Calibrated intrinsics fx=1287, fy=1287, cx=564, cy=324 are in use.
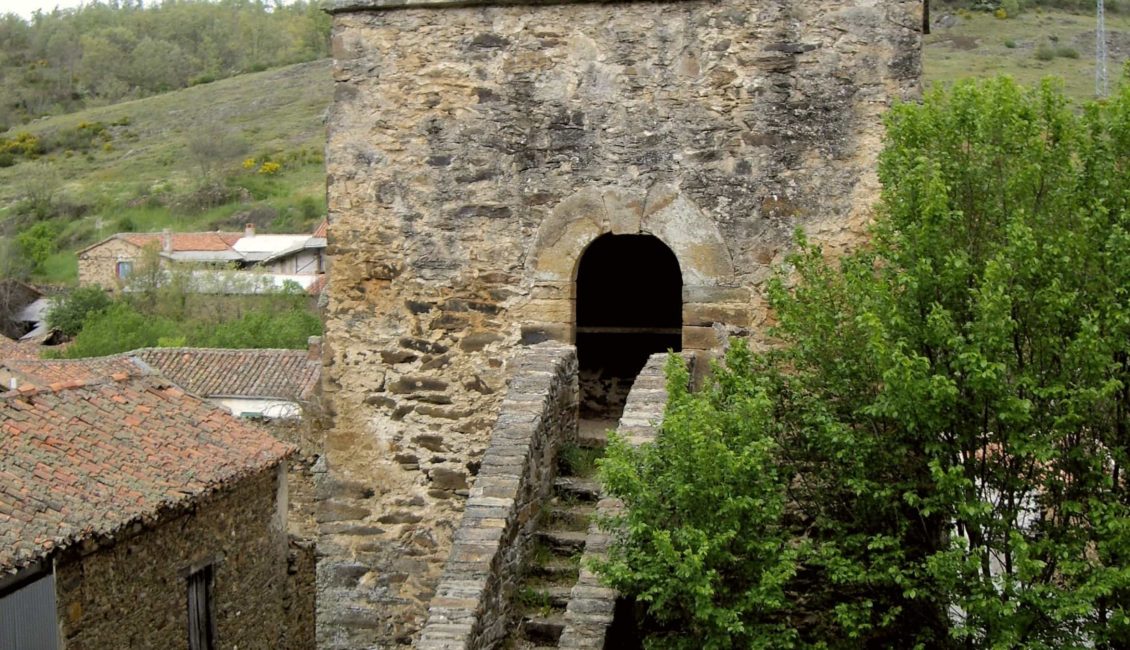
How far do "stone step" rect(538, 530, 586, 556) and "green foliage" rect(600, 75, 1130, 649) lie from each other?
814 millimetres

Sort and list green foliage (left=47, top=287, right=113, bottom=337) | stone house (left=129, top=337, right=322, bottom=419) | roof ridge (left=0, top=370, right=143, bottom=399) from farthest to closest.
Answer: green foliage (left=47, top=287, right=113, bottom=337)
stone house (left=129, top=337, right=322, bottom=419)
roof ridge (left=0, top=370, right=143, bottom=399)

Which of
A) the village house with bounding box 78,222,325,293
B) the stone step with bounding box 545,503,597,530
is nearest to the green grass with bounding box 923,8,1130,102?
the village house with bounding box 78,222,325,293

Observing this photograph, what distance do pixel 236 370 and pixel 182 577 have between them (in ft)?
59.0

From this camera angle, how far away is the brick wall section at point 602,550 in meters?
5.96

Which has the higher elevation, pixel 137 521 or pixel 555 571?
pixel 555 571

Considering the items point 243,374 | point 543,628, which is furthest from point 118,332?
point 543,628

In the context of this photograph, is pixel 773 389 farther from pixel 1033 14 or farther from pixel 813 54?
pixel 1033 14

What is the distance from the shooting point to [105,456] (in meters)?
12.9

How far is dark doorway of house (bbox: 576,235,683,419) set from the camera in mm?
10086

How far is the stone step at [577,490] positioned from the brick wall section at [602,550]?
647 mm

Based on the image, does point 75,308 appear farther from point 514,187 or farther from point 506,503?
point 506,503

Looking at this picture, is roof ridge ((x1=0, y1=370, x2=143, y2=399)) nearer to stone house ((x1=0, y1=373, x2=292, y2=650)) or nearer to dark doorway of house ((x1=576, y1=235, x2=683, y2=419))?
stone house ((x1=0, y1=373, x2=292, y2=650))

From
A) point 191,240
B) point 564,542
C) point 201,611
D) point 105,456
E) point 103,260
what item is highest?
point 564,542

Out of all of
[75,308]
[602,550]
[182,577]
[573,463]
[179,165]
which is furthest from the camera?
[179,165]
